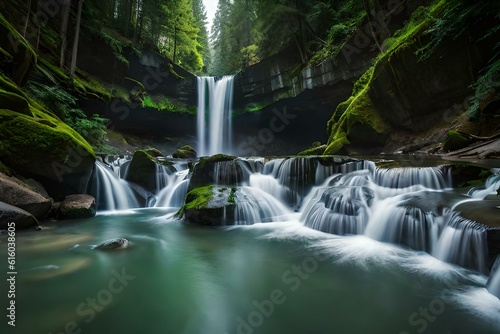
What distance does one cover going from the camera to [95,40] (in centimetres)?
1844

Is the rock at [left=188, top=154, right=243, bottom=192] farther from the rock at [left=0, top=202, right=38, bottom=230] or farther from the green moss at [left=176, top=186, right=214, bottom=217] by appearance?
the rock at [left=0, top=202, right=38, bottom=230]

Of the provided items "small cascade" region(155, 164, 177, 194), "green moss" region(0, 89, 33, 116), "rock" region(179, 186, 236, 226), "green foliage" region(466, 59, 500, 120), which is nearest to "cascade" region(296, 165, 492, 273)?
"rock" region(179, 186, 236, 226)

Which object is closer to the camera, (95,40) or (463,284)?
(463,284)

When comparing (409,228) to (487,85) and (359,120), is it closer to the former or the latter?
(487,85)

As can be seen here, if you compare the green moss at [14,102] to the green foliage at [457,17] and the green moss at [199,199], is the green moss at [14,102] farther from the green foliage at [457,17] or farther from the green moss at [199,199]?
the green foliage at [457,17]

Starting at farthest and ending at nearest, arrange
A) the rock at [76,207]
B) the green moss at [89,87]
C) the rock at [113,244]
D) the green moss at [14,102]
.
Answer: the green moss at [89,87], the green moss at [14,102], the rock at [76,207], the rock at [113,244]

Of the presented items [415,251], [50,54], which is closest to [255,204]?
[415,251]

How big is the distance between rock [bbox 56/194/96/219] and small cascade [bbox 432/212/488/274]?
26.7ft

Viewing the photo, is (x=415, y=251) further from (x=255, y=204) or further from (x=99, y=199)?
(x=99, y=199)

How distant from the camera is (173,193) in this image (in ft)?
32.0

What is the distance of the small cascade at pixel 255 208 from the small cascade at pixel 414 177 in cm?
276

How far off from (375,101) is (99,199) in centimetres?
1287

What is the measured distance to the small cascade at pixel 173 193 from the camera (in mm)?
9633

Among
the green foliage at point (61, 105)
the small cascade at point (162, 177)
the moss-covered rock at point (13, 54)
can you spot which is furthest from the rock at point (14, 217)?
the green foliage at point (61, 105)
